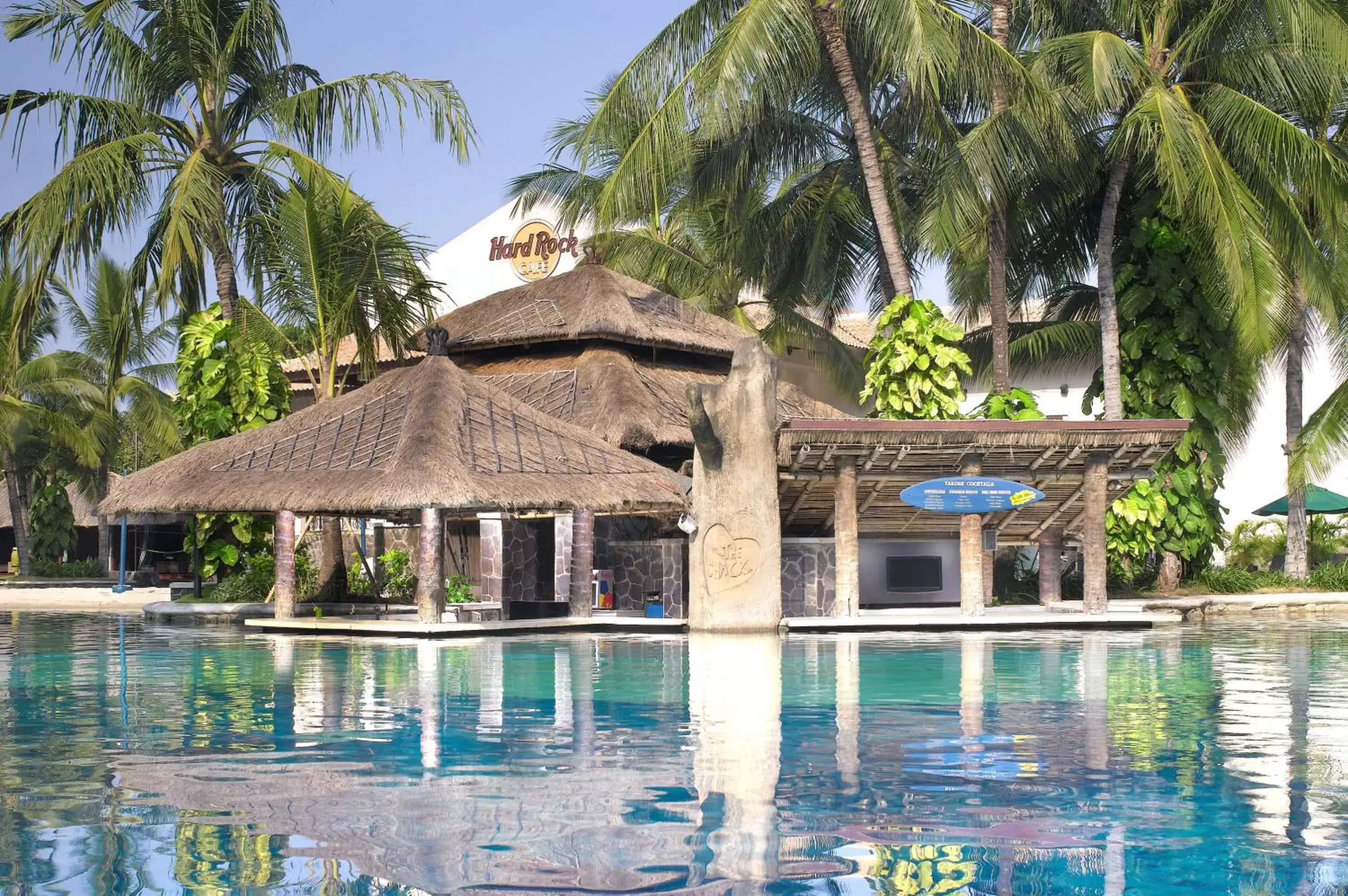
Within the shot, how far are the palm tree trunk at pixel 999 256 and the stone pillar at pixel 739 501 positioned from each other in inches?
306

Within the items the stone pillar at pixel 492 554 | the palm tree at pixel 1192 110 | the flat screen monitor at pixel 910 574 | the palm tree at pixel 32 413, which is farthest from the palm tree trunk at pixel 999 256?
the palm tree at pixel 32 413

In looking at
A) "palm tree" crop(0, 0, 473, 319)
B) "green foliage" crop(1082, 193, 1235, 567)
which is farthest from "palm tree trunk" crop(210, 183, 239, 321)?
"green foliage" crop(1082, 193, 1235, 567)

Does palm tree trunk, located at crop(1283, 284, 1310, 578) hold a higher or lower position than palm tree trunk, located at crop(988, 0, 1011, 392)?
lower

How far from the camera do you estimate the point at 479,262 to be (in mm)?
39969

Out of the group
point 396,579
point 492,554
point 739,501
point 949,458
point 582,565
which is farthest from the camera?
point 396,579

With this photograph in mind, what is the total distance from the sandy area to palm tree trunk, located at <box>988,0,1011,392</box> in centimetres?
1552

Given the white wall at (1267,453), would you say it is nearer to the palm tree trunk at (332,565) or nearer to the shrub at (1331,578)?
the shrub at (1331,578)

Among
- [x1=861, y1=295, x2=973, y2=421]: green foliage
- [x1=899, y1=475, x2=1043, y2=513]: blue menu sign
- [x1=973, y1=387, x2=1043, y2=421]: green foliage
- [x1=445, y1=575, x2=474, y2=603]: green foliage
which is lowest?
[x1=445, y1=575, x2=474, y2=603]: green foliage

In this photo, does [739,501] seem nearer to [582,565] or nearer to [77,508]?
[582,565]

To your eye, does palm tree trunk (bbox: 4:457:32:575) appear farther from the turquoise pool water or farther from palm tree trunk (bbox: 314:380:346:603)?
the turquoise pool water

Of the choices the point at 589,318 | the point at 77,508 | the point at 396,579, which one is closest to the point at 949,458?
the point at 589,318

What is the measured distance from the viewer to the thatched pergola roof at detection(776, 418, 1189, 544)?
63.4 ft

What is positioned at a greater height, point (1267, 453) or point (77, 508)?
point (1267, 453)

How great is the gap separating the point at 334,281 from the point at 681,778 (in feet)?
56.3
